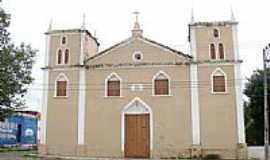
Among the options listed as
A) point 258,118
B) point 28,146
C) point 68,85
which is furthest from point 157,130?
point 28,146

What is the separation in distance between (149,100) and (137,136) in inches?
109

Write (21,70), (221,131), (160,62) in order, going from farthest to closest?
(160,62) → (221,131) → (21,70)

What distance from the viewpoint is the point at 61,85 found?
97.3 feet

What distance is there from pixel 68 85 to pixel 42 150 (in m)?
5.24

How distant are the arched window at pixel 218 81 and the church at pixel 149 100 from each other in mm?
63

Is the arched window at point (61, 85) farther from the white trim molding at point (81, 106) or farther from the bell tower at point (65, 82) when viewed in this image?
the white trim molding at point (81, 106)

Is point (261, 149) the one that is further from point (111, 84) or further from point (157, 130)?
point (111, 84)

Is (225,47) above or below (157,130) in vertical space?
above

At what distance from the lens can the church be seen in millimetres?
26953

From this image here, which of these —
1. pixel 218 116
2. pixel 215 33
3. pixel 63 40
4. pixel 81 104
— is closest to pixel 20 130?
pixel 63 40

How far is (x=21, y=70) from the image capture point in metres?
13.5

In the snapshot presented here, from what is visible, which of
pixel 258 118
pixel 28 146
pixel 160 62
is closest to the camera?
pixel 160 62

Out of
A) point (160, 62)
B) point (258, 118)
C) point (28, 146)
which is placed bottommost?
point (28, 146)

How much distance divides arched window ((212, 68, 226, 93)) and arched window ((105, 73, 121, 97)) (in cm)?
698
